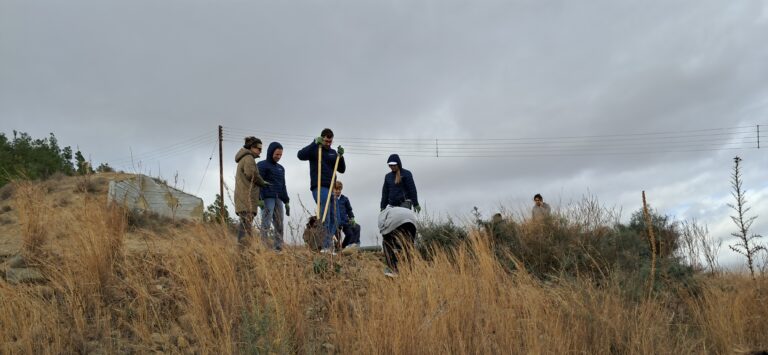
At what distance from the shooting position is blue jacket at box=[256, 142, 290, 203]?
7.20 metres

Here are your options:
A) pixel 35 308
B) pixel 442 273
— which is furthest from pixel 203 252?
pixel 442 273

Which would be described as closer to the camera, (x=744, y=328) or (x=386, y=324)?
(x=386, y=324)

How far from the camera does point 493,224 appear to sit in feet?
27.3

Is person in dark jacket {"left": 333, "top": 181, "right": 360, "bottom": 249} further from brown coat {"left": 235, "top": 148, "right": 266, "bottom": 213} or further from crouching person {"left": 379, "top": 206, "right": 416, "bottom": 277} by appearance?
crouching person {"left": 379, "top": 206, "right": 416, "bottom": 277}

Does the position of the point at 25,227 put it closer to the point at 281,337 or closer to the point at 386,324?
the point at 281,337

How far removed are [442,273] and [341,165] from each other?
373cm

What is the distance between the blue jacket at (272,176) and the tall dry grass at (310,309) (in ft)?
6.41

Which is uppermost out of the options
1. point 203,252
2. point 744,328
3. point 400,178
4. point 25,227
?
point 400,178

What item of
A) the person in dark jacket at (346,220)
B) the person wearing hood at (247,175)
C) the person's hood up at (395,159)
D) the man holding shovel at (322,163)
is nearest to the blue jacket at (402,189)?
the person's hood up at (395,159)

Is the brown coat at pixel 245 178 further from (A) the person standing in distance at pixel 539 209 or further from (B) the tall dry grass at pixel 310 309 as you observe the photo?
(A) the person standing in distance at pixel 539 209

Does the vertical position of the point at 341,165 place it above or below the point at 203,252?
above

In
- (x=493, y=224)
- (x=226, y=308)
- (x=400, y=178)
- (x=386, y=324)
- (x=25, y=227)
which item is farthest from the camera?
(x=493, y=224)

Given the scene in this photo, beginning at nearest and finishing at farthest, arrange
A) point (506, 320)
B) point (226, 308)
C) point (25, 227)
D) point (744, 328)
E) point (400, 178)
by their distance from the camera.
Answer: point (506, 320), point (226, 308), point (744, 328), point (25, 227), point (400, 178)

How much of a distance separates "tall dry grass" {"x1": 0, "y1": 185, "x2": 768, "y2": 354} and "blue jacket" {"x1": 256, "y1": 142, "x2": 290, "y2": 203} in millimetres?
1953
